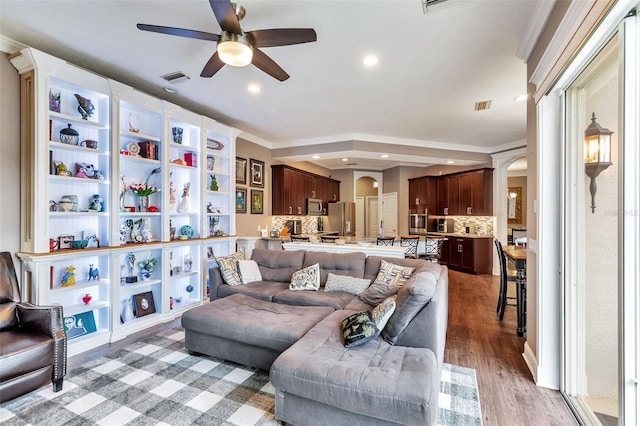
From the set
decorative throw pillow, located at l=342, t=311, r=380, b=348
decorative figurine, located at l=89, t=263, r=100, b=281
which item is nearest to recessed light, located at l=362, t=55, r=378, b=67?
decorative throw pillow, located at l=342, t=311, r=380, b=348

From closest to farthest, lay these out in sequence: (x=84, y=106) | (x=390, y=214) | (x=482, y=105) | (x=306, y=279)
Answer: (x=84, y=106), (x=306, y=279), (x=482, y=105), (x=390, y=214)

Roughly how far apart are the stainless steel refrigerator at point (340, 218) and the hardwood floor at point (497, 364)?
176 inches

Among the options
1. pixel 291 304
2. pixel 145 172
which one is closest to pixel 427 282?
pixel 291 304

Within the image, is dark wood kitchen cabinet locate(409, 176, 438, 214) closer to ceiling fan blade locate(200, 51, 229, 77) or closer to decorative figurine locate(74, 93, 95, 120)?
ceiling fan blade locate(200, 51, 229, 77)

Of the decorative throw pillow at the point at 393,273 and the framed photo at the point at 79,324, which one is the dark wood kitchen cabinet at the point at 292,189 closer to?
the decorative throw pillow at the point at 393,273

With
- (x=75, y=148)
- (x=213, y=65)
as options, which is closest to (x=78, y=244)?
(x=75, y=148)

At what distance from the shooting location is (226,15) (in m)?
1.89

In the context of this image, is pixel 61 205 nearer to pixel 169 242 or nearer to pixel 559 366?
pixel 169 242

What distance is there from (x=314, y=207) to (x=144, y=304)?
4886mm

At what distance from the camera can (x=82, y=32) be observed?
8.50ft

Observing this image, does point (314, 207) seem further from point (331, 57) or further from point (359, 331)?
point (359, 331)

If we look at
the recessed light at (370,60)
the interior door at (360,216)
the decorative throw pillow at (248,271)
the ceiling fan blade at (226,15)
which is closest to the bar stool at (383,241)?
the decorative throw pillow at (248,271)

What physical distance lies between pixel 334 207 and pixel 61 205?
669cm

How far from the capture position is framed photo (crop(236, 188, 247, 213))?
5.57 metres
